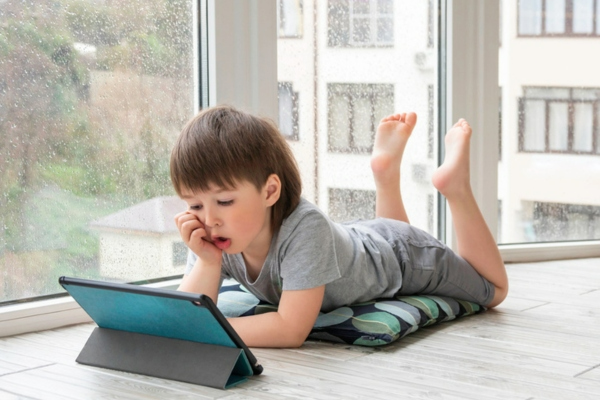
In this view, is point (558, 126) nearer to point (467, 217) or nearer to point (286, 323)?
point (467, 217)

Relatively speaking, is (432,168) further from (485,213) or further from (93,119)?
(93,119)

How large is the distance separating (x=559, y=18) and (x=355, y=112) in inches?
26.4

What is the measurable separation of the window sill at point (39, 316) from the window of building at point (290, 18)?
0.77 m

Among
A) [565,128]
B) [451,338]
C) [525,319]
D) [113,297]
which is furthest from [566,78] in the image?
[113,297]

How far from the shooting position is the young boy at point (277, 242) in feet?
4.55

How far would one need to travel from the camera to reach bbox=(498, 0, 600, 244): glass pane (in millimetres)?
2340

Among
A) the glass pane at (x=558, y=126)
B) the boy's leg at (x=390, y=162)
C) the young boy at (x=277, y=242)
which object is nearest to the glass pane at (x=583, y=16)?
the glass pane at (x=558, y=126)

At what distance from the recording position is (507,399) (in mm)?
1152

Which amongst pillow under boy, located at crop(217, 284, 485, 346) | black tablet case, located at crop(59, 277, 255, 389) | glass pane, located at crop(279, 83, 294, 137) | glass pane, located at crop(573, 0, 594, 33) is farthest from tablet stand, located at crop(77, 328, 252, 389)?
glass pane, located at crop(573, 0, 594, 33)

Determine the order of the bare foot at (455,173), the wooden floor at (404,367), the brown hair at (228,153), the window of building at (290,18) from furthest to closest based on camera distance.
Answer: the window of building at (290,18), the bare foot at (455,173), the brown hair at (228,153), the wooden floor at (404,367)

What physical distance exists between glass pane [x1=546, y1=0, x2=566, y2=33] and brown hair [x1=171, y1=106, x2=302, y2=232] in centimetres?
119

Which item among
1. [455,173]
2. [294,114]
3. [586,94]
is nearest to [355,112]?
[294,114]

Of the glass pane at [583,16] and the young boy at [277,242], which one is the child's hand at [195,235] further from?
the glass pane at [583,16]

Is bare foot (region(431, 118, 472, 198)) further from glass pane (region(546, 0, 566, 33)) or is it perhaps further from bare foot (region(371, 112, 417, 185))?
glass pane (region(546, 0, 566, 33))
